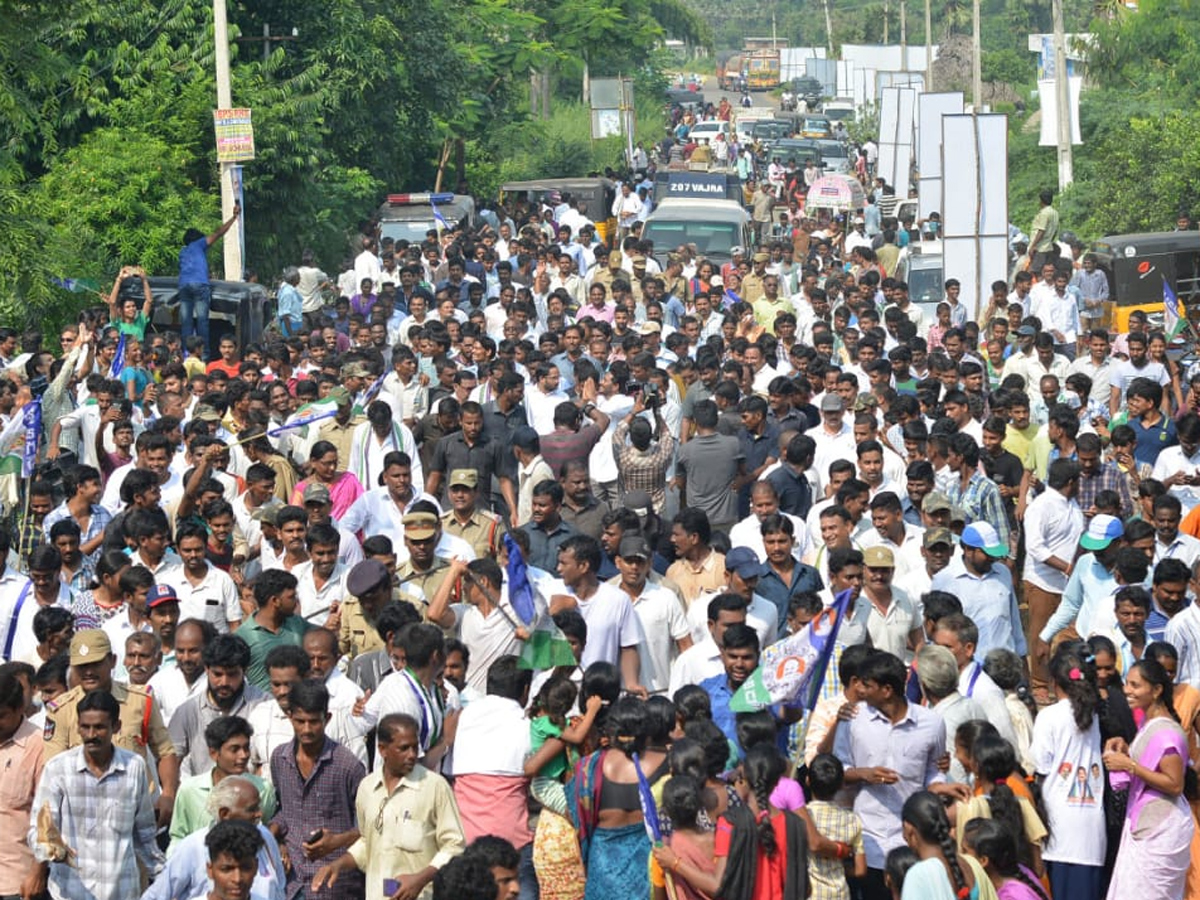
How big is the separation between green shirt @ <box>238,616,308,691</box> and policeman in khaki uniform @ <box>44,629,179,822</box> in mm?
661

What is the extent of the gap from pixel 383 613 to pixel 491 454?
4.59m

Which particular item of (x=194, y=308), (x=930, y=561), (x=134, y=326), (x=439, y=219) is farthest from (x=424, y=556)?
(x=439, y=219)

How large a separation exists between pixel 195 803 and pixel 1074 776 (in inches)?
135

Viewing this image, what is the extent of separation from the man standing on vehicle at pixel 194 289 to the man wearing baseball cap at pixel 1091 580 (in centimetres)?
1104

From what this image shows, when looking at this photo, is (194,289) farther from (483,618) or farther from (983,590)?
(983,590)

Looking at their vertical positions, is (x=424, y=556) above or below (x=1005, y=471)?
above

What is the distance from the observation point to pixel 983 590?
34.4ft

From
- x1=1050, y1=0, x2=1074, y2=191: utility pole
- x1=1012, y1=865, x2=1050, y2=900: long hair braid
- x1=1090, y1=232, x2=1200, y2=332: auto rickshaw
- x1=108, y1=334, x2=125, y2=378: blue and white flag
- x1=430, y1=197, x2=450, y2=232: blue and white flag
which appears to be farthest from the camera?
x1=1050, y1=0, x2=1074, y2=191: utility pole

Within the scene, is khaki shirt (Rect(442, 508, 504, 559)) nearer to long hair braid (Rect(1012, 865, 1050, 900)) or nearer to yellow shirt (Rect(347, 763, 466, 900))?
yellow shirt (Rect(347, 763, 466, 900))

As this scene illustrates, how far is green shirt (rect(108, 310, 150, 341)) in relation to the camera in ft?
59.3

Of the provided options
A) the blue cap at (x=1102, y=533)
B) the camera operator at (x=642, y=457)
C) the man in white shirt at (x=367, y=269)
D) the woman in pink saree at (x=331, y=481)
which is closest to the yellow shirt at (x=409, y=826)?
the blue cap at (x=1102, y=533)

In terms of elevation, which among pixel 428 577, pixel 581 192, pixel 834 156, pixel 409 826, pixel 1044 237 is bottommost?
pixel 409 826

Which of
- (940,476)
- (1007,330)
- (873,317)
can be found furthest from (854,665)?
(873,317)

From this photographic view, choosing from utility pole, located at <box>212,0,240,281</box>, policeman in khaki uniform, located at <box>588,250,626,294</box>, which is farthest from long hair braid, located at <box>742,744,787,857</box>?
utility pole, located at <box>212,0,240,281</box>
